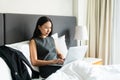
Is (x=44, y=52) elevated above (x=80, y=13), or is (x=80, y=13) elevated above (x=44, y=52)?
(x=80, y=13)

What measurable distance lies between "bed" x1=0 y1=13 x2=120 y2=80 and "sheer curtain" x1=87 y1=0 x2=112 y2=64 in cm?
71

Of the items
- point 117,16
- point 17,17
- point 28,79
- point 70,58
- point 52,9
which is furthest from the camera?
point 117,16

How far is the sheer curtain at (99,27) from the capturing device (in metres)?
3.71

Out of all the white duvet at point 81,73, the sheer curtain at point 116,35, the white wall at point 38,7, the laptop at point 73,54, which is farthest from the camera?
the sheer curtain at point 116,35

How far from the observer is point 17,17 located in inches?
96.2

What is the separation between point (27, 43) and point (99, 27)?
177 centimetres

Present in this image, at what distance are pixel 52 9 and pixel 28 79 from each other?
152 centimetres

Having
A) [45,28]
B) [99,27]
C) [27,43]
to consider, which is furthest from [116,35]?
[27,43]

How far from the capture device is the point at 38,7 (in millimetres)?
3008

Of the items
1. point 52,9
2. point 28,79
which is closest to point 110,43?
point 52,9

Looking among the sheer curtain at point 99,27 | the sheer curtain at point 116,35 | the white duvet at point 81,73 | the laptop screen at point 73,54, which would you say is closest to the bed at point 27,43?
the white duvet at point 81,73

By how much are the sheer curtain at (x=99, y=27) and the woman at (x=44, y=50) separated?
126 cm

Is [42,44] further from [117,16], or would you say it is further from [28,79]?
[117,16]

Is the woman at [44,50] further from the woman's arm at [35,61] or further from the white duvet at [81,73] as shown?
the white duvet at [81,73]
